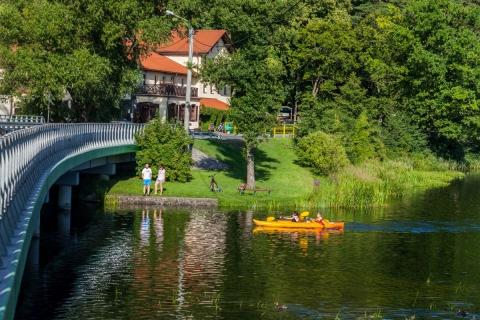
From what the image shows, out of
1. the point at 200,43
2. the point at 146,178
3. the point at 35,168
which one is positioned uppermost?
the point at 200,43

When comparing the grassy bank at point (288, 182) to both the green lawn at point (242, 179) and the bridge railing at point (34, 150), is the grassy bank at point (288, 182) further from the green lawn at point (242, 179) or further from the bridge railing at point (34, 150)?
the bridge railing at point (34, 150)

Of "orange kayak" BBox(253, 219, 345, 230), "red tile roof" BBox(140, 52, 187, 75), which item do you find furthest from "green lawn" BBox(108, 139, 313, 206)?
"red tile roof" BBox(140, 52, 187, 75)

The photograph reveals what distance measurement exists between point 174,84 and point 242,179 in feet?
132

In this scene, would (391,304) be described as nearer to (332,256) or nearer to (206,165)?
(332,256)

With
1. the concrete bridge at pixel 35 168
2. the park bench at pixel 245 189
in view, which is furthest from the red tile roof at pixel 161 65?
the park bench at pixel 245 189

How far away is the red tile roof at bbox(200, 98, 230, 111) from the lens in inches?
4006

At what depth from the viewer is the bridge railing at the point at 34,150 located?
69.6ft

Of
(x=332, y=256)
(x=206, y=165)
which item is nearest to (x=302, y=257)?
(x=332, y=256)

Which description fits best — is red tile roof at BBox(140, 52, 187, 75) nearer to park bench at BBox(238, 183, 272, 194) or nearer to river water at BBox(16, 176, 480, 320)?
park bench at BBox(238, 183, 272, 194)

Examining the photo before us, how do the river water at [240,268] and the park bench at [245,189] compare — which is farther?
the park bench at [245,189]

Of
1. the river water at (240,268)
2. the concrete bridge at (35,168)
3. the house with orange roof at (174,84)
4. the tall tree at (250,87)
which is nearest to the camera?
the concrete bridge at (35,168)

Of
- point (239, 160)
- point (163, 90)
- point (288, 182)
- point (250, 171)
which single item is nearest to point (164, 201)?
point (250, 171)

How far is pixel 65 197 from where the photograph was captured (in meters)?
48.8

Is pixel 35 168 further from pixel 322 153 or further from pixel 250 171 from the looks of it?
pixel 322 153
